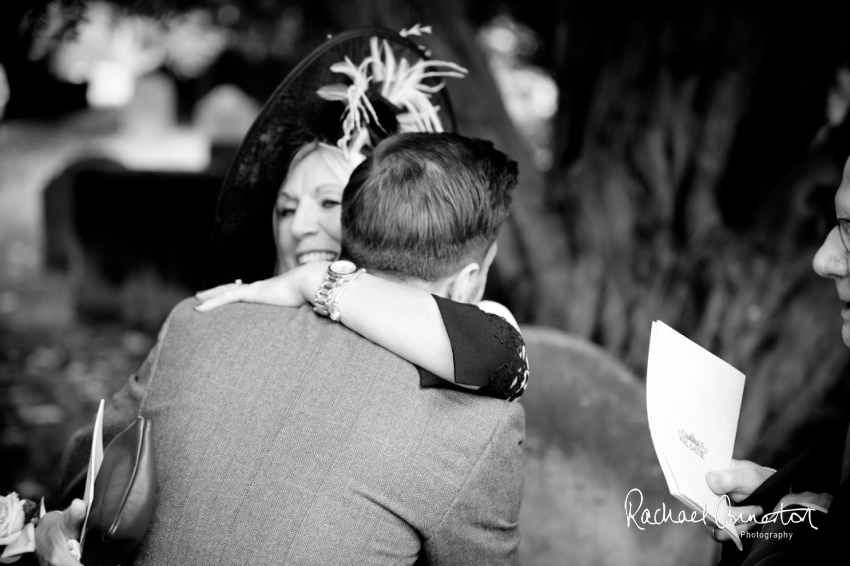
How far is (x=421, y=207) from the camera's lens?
1728 mm

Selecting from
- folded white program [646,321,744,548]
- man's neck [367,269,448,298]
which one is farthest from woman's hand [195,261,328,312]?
folded white program [646,321,744,548]

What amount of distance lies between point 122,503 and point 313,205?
44.6 inches

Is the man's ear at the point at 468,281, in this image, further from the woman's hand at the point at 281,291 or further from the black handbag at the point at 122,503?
the black handbag at the point at 122,503

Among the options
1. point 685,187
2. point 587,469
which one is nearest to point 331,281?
point 587,469

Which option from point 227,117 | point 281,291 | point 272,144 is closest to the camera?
point 281,291

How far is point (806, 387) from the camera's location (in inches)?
144

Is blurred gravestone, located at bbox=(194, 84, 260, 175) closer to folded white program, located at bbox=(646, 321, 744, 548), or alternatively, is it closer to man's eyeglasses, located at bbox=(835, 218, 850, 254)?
folded white program, located at bbox=(646, 321, 744, 548)

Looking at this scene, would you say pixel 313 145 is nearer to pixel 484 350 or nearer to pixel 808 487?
pixel 484 350

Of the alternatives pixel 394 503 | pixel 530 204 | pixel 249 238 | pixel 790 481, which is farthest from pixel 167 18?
pixel 790 481

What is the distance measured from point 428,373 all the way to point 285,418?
1.08 ft

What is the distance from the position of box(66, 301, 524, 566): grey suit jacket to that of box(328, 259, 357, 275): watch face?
0.43 ft

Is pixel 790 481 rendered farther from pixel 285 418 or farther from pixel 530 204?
pixel 530 204

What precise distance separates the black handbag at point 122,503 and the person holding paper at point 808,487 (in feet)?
4.14

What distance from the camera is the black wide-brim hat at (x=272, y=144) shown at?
7.41ft
